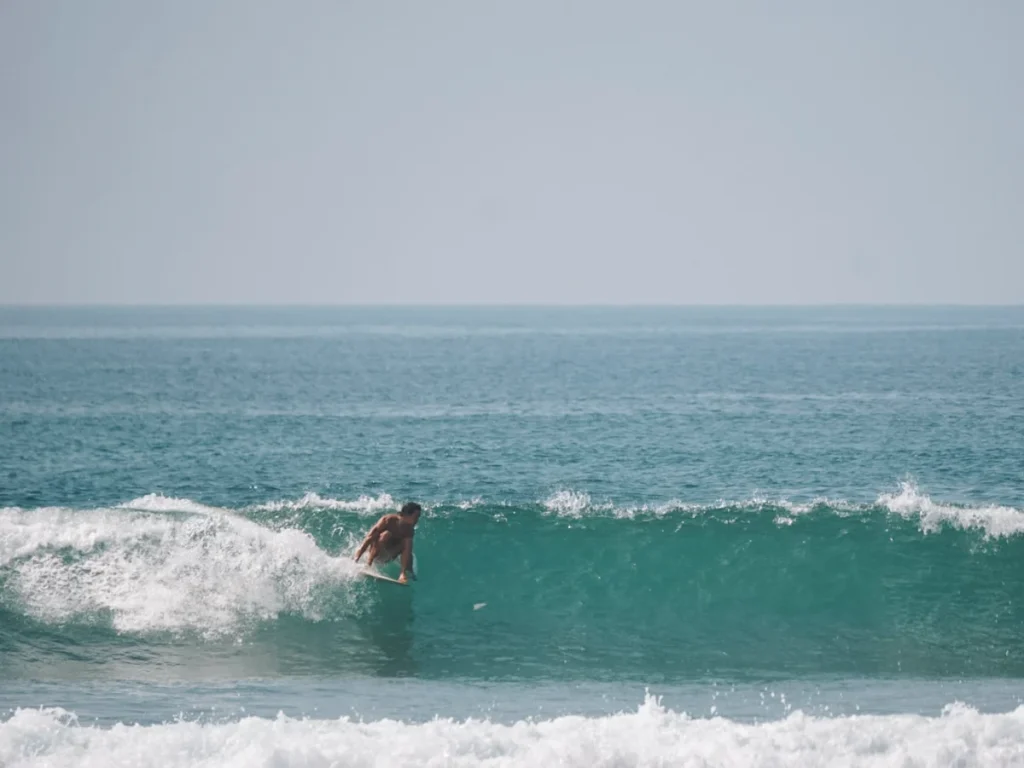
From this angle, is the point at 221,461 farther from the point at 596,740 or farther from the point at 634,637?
the point at 596,740

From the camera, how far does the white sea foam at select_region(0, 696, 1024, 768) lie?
44.5 ft

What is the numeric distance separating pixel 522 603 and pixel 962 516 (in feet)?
28.1

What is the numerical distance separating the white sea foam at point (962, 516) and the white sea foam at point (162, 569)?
10.6m

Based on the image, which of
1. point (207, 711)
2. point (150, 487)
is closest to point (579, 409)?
point (150, 487)

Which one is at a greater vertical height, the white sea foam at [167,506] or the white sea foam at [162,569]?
the white sea foam at [167,506]

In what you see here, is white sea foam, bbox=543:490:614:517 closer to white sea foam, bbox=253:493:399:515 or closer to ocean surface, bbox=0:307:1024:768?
ocean surface, bbox=0:307:1024:768

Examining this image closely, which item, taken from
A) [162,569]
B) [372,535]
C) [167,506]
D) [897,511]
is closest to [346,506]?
[167,506]

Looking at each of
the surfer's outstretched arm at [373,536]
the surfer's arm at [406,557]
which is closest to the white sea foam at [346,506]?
the surfer's outstretched arm at [373,536]

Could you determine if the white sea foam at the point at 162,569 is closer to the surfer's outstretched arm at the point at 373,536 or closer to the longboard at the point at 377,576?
the longboard at the point at 377,576

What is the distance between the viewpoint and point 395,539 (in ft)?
67.6

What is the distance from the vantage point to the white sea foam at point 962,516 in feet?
76.5

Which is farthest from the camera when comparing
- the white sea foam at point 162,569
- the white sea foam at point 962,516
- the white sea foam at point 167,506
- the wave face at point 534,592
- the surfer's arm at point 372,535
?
the white sea foam at point 962,516

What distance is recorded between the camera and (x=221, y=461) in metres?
39.8

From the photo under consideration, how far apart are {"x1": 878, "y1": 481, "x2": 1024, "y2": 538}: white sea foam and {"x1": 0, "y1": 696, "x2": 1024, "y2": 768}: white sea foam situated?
30.5ft
